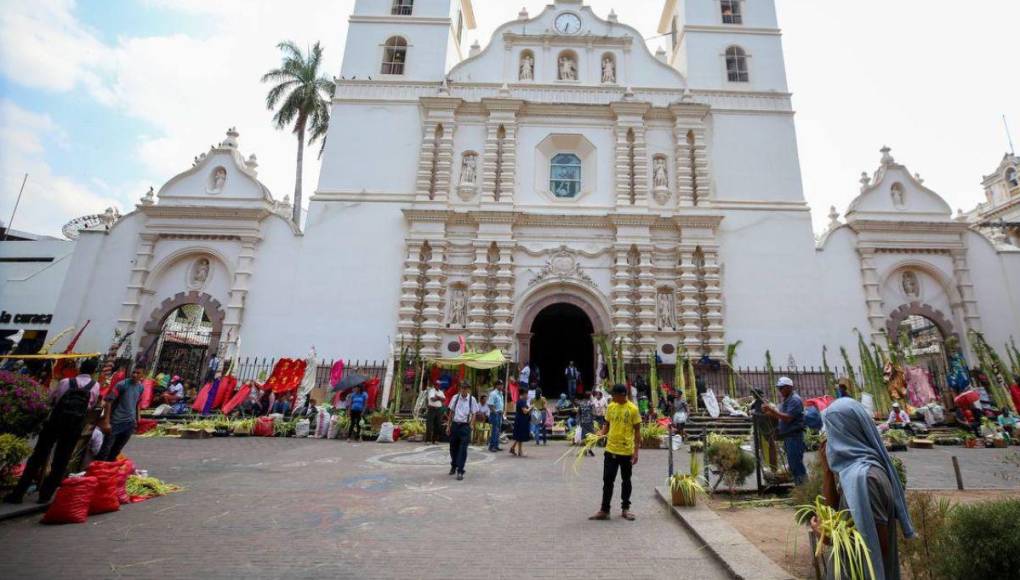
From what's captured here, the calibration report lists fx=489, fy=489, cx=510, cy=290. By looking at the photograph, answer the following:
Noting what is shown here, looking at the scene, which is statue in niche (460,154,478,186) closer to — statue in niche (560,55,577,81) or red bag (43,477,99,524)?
statue in niche (560,55,577,81)

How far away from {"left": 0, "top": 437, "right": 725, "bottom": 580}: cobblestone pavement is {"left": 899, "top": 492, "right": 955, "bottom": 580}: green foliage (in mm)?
1401

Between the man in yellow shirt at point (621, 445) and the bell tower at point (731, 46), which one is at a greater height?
the bell tower at point (731, 46)

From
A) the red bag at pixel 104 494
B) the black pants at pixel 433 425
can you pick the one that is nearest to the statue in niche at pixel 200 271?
the black pants at pixel 433 425

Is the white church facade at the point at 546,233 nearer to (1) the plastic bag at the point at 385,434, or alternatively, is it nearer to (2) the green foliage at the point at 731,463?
(1) the plastic bag at the point at 385,434

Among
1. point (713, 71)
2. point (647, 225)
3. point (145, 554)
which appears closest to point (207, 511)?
point (145, 554)

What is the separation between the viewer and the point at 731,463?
6586mm

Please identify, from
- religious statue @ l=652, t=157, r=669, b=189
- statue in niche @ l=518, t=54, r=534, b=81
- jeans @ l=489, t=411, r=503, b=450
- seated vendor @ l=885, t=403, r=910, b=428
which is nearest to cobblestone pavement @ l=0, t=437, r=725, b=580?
jeans @ l=489, t=411, r=503, b=450

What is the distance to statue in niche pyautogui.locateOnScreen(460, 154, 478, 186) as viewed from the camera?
19734 millimetres

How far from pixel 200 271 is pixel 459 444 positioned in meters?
16.0

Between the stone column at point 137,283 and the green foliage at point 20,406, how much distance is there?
13580 mm

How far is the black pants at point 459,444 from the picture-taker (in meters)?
8.21

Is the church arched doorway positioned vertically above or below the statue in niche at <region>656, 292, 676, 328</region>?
below

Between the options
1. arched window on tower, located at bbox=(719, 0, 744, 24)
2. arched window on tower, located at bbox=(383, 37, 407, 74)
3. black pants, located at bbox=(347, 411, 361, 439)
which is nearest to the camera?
black pants, located at bbox=(347, 411, 361, 439)

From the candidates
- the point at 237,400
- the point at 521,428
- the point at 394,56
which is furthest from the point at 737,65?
the point at 237,400
